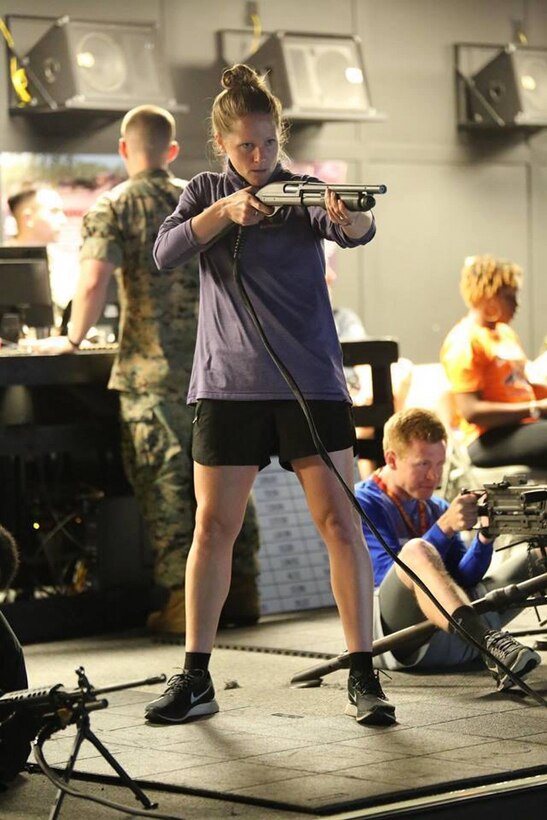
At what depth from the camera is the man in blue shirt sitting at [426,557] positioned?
141 inches

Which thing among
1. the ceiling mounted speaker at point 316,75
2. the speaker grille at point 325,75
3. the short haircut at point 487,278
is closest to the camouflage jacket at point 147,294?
the short haircut at point 487,278

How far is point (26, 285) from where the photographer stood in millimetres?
5371

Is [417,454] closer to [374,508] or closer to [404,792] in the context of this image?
[374,508]

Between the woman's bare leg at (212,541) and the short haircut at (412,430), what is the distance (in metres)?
0.61

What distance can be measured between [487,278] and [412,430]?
6.92 ft

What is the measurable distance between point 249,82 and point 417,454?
1.08m

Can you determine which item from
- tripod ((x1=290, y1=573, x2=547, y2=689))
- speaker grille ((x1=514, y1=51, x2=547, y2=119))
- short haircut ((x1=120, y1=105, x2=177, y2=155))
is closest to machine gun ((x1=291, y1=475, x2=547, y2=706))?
tripod ((x1=290, y1=573, x2=547, y2=689))

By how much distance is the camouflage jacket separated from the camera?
4.80 metres

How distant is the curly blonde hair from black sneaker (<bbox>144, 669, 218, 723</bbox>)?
121cm

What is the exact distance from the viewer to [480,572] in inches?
149

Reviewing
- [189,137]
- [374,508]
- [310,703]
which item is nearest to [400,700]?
[310,703]

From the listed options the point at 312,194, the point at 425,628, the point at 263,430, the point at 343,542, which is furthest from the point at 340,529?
the point at 312,194

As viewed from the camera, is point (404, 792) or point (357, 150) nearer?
point (404, 792)

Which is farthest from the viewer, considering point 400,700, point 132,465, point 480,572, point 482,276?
point 482,276
